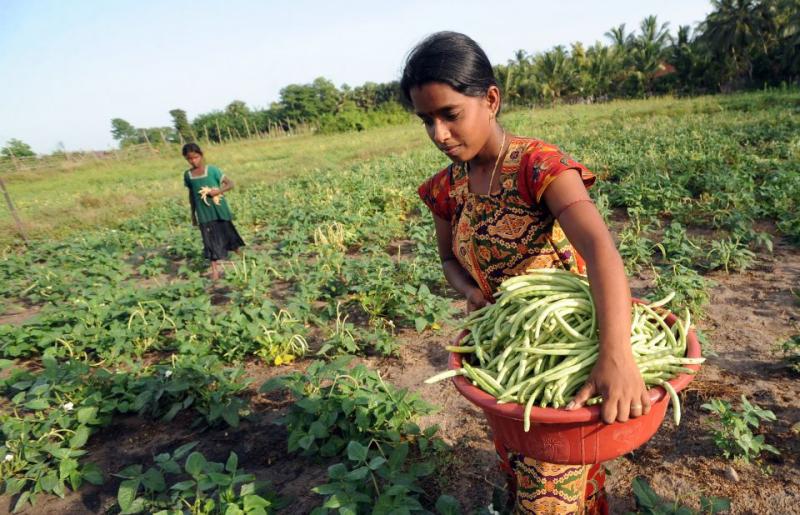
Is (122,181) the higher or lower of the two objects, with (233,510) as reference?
higher

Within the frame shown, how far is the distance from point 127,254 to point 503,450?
8.09 metres

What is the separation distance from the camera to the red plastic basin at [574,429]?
1109mm

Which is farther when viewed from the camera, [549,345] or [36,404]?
[36,404]

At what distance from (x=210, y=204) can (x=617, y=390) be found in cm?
609

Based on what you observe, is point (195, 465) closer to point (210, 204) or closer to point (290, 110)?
point (210, 204)

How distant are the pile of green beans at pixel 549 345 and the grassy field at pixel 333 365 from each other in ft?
2.99

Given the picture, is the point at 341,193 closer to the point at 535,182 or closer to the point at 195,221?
the point at 195,221

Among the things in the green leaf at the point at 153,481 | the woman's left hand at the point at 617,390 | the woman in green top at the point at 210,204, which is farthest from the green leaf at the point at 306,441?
the woman in green top at the point at 210,204

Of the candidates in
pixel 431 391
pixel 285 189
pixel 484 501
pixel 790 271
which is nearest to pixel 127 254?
pixel 285 189

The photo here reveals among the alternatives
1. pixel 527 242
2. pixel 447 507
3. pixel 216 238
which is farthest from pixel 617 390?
pixel 216 238

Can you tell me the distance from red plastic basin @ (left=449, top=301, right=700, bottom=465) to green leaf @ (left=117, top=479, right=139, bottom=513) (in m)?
1.85

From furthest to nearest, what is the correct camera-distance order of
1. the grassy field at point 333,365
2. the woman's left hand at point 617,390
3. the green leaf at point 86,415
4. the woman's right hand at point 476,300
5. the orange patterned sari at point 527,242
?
the green leaf at point 86,415
the grassy field at point 333,365
the woman's right hand at point 476,300
the orange patterned sari at point 527,242
the woman's left hand at point 617,390

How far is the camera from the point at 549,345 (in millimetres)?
1213

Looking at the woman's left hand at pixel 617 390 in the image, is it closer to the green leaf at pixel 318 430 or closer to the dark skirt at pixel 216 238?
the green leaf at pixel 318 430
